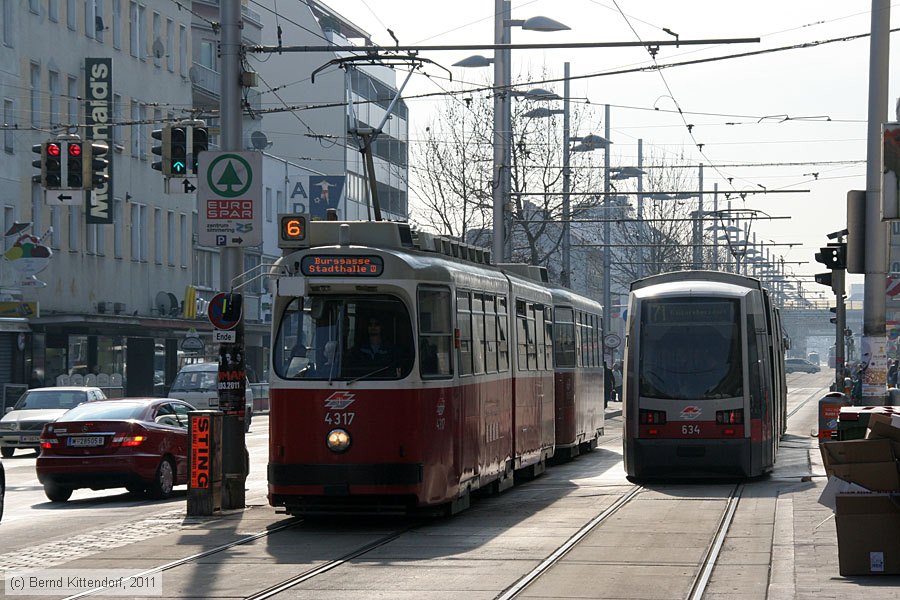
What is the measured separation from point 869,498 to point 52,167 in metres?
18.1

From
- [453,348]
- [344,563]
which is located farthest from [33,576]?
[453,348]

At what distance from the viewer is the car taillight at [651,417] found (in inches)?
913

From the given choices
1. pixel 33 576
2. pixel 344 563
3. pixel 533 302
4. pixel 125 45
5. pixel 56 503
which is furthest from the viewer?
pixel 125 45

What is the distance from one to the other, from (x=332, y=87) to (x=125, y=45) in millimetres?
28014

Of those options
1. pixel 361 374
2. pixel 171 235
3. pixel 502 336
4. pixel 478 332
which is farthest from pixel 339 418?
pixel 171 235

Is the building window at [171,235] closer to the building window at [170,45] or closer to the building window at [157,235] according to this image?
the building window at [157,235]

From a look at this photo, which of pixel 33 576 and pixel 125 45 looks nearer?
pixel 33 576

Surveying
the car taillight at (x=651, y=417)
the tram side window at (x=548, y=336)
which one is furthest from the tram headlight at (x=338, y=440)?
the tram side window at (x=548, y=336)

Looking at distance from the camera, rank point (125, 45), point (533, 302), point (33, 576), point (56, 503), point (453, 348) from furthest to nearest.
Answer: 1. point (125, 45)
2. point (533, 302)
3. point (56, 503)
4. point (453, 348)
5. point (33, 576)

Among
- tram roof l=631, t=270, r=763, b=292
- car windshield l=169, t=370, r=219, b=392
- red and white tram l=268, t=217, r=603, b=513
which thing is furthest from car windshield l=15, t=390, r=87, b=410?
red and white tram l=268, t=217, r=603, b=513

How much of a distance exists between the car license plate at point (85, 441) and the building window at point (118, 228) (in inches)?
1404

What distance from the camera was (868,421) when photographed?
13188 mm

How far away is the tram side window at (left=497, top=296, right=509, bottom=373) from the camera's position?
68.0ft

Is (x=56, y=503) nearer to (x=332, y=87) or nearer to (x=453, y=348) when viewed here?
(x=453, y=348)
